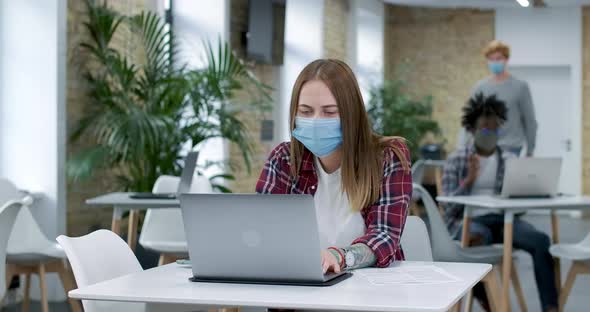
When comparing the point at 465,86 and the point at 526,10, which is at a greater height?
the point at 526,10

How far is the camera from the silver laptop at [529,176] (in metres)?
5.30

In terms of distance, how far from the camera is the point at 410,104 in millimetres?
13578

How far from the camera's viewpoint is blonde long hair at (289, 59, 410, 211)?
2.69m

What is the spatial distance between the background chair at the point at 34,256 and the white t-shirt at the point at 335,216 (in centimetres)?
248

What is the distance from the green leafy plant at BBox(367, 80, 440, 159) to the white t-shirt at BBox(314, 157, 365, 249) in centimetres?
1042

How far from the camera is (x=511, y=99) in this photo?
7766 mm

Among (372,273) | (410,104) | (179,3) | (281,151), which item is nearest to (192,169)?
(281,151)

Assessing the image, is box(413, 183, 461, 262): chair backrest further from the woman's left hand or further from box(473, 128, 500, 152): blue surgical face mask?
the woman's left hand

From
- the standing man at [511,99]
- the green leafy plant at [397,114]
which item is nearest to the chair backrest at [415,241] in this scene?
the standing man at [511,99]

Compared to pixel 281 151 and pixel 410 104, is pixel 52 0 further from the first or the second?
pixel 410 104

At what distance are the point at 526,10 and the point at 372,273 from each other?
13.0 m

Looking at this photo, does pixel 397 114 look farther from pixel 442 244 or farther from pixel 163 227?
pixel 442 244

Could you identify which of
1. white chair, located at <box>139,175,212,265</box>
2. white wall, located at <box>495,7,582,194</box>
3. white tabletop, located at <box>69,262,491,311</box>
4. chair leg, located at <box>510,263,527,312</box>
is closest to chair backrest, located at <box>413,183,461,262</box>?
chair leg, located at <box>510,263,527,312</box>

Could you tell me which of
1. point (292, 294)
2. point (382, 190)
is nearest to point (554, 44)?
point (382, 190)
